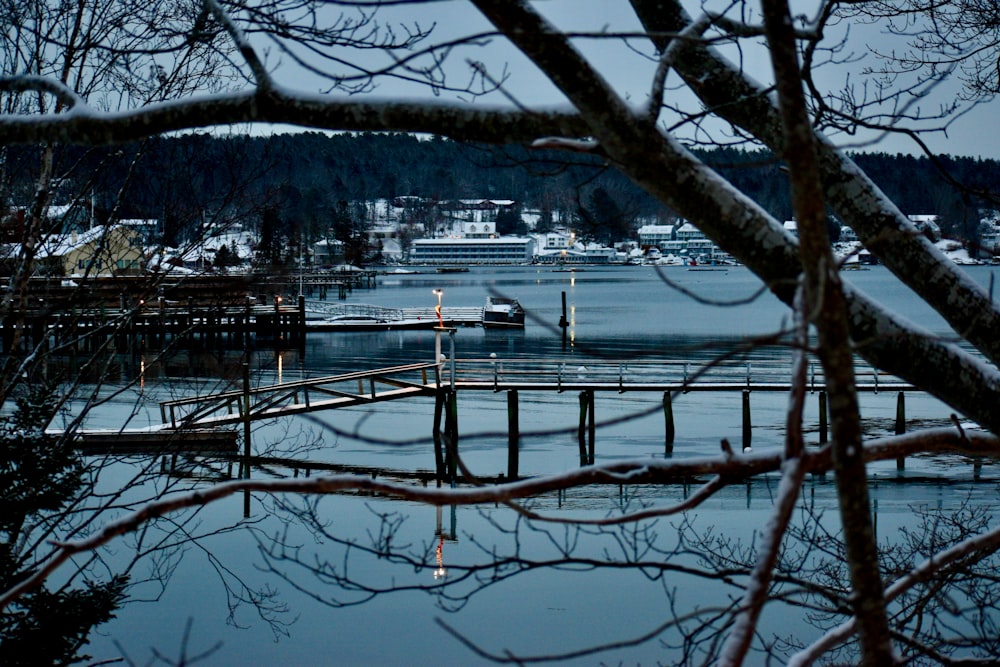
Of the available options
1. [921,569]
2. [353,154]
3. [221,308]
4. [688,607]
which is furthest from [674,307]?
[921,569]

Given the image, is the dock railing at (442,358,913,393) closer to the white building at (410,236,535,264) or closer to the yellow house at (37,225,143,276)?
the yellow house at (37,225,143,276)

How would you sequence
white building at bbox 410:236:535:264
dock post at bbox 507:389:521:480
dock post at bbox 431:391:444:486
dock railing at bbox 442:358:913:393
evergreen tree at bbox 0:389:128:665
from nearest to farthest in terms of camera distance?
evergreen tree at bbox 0:389:128:665 → dock post at bbox 507:389:521:480 → dock post at bbox 431:391:444:486 → dock railing at bbox 442:358:913:393 → white building at bbox 410:236:535:264

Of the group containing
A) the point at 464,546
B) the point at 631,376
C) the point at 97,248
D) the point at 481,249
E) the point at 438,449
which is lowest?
the point at 464,546

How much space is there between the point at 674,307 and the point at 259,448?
69.0 m

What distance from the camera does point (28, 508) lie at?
690 centimetres

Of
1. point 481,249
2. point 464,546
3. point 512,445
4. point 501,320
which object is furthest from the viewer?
point 481,249

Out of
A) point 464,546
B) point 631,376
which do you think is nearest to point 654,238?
point 464,546

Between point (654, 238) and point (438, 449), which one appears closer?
point (654, 238)

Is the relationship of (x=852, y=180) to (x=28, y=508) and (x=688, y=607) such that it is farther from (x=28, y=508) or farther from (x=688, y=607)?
(x=688, y=607)

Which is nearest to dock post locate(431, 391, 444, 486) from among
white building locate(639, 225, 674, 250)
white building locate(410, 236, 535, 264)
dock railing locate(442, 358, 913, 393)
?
dock railing locate(442, 358, 913, 393)

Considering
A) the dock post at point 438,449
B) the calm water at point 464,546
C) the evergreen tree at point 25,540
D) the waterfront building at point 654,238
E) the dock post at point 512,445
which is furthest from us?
the dock post at point 438,449

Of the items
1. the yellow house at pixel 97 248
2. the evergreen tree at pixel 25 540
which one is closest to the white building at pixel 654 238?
the yellow house at pixel 97 248

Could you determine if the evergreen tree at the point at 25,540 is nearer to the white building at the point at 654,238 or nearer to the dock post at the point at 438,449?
the white building at the point at 654,238

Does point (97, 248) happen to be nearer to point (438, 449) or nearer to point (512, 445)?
point (512, 445)
